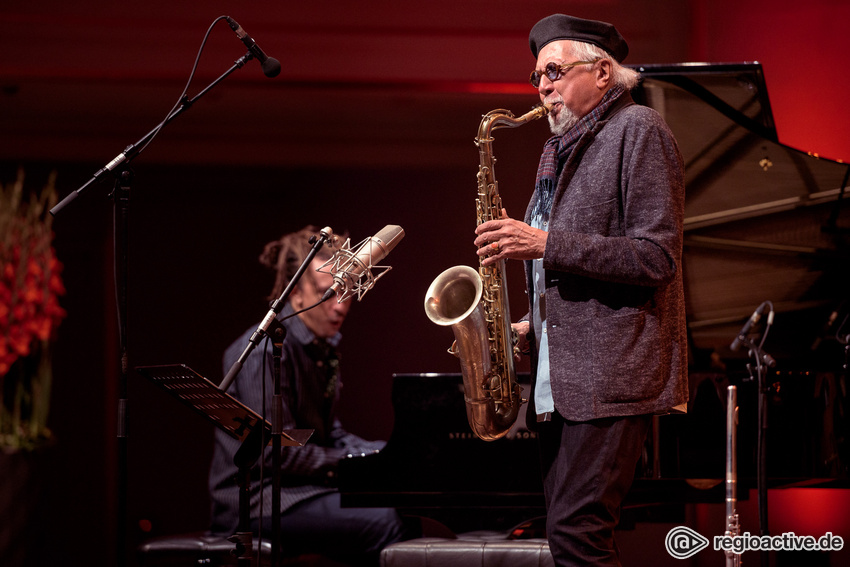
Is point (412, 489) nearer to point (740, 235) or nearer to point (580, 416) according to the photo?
point (580, 416)

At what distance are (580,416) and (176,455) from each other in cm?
414

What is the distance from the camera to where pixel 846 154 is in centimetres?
506

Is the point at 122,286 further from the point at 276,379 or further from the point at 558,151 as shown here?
the point at 558,151

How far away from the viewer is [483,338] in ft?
8.28

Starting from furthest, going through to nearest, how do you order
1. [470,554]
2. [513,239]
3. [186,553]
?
[186,553] → [470,554] → [513,239]

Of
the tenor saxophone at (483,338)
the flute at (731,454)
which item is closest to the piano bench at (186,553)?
the tenor saxophone at (483,338)

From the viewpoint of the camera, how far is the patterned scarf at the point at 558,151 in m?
2.09

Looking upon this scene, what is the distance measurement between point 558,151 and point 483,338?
641 mm

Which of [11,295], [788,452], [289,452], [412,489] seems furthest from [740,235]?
[11,295]

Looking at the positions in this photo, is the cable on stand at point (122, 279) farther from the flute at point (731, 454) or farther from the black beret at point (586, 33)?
the flute at point (731, 454)

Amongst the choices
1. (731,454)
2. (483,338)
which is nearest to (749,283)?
(731,454)

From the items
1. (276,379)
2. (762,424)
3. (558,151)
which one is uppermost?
(558,151)

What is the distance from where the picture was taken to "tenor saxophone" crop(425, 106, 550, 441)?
2.51 m

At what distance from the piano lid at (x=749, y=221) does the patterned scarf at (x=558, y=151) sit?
5.28 feet
